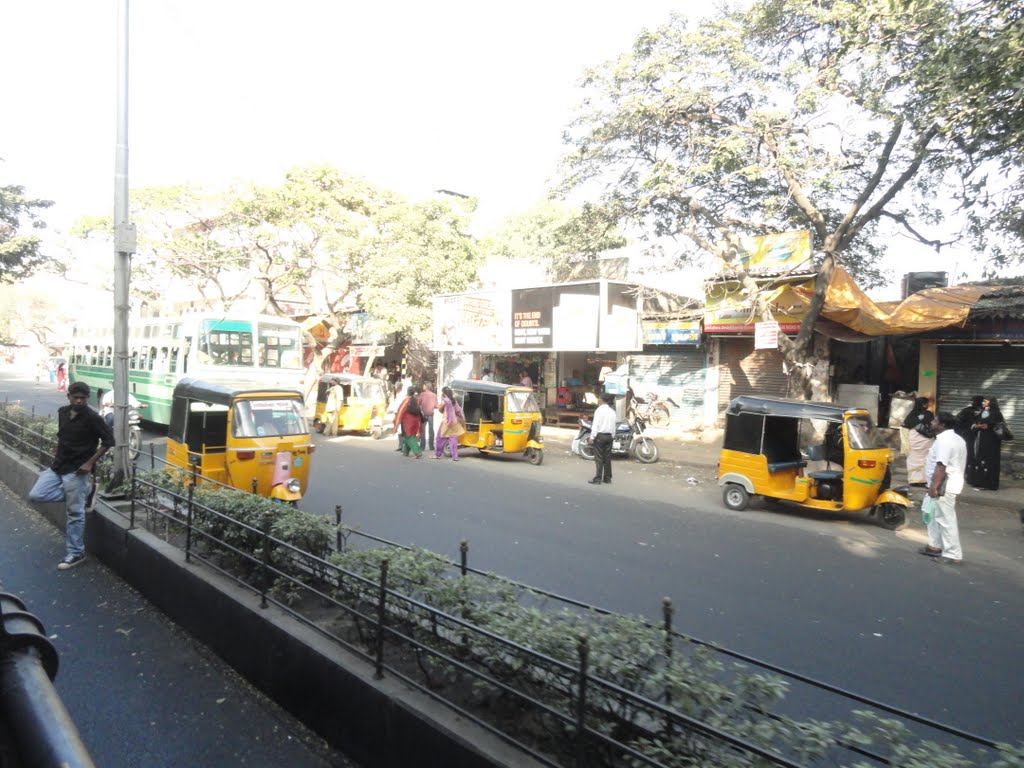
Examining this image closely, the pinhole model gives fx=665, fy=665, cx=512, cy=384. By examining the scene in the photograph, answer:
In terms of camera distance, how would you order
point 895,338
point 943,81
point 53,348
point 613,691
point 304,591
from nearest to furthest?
point 613,691, point 304,591, point 943,81, point 895,338, point 53,348

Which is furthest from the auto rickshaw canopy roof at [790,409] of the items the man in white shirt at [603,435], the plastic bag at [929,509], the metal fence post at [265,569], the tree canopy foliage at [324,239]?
the tree canopy foliage at [324,239]

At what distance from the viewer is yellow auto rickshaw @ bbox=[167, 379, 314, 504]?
8047mm

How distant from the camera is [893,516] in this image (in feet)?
29.9

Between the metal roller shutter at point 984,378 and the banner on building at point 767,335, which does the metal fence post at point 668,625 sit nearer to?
the banner on building at point 767,335

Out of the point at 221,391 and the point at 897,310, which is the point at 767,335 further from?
the point at 221,391

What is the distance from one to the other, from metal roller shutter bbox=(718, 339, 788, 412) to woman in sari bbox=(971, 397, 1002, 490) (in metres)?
5.53

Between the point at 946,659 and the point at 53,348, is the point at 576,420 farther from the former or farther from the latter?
the point at 53,348

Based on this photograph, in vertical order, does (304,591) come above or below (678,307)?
below

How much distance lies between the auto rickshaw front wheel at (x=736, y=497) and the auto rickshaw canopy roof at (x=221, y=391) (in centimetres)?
654

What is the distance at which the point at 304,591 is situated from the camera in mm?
4383

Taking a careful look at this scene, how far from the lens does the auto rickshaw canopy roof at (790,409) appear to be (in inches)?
367

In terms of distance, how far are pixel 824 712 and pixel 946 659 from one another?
1.53 m

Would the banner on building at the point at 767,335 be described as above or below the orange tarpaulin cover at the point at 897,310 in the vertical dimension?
below

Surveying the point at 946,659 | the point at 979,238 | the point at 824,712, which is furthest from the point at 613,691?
the point at 979,238
